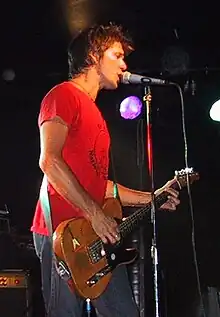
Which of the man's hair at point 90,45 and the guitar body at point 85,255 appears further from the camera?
the man's hair at point 90,45

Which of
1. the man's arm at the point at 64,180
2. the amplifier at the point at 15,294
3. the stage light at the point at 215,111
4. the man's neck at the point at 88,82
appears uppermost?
the stage light at the point at 215,111

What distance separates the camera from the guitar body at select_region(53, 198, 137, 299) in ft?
6.47

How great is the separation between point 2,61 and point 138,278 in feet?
6.55

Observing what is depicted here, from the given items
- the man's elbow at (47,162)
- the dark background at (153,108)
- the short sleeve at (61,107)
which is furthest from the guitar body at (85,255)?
the dark background at (153,108)

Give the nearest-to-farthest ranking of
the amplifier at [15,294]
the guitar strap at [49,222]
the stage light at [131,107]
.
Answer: the guitar strap at [49,222], the amplifier at [15,294], the stage light at [131,107]

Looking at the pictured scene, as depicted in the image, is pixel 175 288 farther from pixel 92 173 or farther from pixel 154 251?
pixel 92 173

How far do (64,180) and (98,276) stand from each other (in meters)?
0.37

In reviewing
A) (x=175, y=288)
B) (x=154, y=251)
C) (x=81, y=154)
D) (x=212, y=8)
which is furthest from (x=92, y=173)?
(x=175, y=288)

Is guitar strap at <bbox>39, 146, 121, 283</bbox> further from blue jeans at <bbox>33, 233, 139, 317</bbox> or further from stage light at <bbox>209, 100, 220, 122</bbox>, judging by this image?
stage light at <bbox>209, 100, 220, 122</bbox>

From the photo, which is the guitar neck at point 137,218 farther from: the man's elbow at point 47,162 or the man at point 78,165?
the man's elbow at point 47,162

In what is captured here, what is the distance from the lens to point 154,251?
7.88 ft

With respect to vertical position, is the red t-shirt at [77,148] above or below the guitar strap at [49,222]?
above

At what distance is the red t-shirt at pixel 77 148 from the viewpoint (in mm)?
2096

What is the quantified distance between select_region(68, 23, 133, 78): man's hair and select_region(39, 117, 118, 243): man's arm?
0.45 metres
